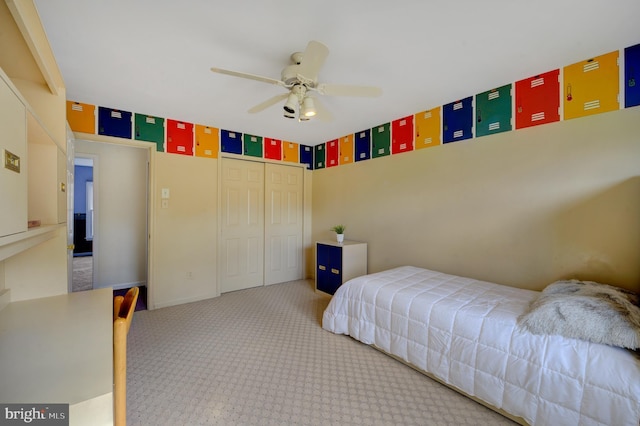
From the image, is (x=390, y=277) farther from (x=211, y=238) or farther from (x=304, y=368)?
(x=211, y=238)

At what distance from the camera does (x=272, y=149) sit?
4.28 meters

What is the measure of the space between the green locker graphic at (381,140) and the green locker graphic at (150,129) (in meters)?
2.79

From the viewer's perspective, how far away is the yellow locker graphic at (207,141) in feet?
11.7

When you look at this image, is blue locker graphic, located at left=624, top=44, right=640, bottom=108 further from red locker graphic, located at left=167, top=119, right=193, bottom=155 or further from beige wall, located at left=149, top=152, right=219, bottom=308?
red locker graphic, located at left=167, top=119, right=193, bottom=155

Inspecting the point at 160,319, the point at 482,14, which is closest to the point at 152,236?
the point at 160,319

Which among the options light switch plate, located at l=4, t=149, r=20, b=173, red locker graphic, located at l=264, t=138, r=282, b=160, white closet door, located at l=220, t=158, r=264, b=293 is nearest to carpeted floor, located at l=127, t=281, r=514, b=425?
white closet door, located at l=220, t=158, r=264, b=293

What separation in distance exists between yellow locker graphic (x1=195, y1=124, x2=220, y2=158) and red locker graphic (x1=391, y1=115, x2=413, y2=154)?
2.45 metres

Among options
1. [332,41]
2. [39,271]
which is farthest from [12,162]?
[332,41]

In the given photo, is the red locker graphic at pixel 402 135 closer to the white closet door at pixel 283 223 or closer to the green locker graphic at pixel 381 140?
the green locker graphic at pixel 381 140

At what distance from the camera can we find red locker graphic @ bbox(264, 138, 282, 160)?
13.8 feet

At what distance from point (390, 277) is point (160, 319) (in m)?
2.61

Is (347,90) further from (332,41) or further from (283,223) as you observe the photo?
(283,223)

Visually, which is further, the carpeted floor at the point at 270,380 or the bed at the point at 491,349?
the carpeted floor at the point at 270,380

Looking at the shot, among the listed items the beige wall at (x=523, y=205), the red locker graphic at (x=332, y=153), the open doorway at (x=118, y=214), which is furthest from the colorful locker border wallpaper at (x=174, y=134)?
the beige wall at (x=523, y=205)
